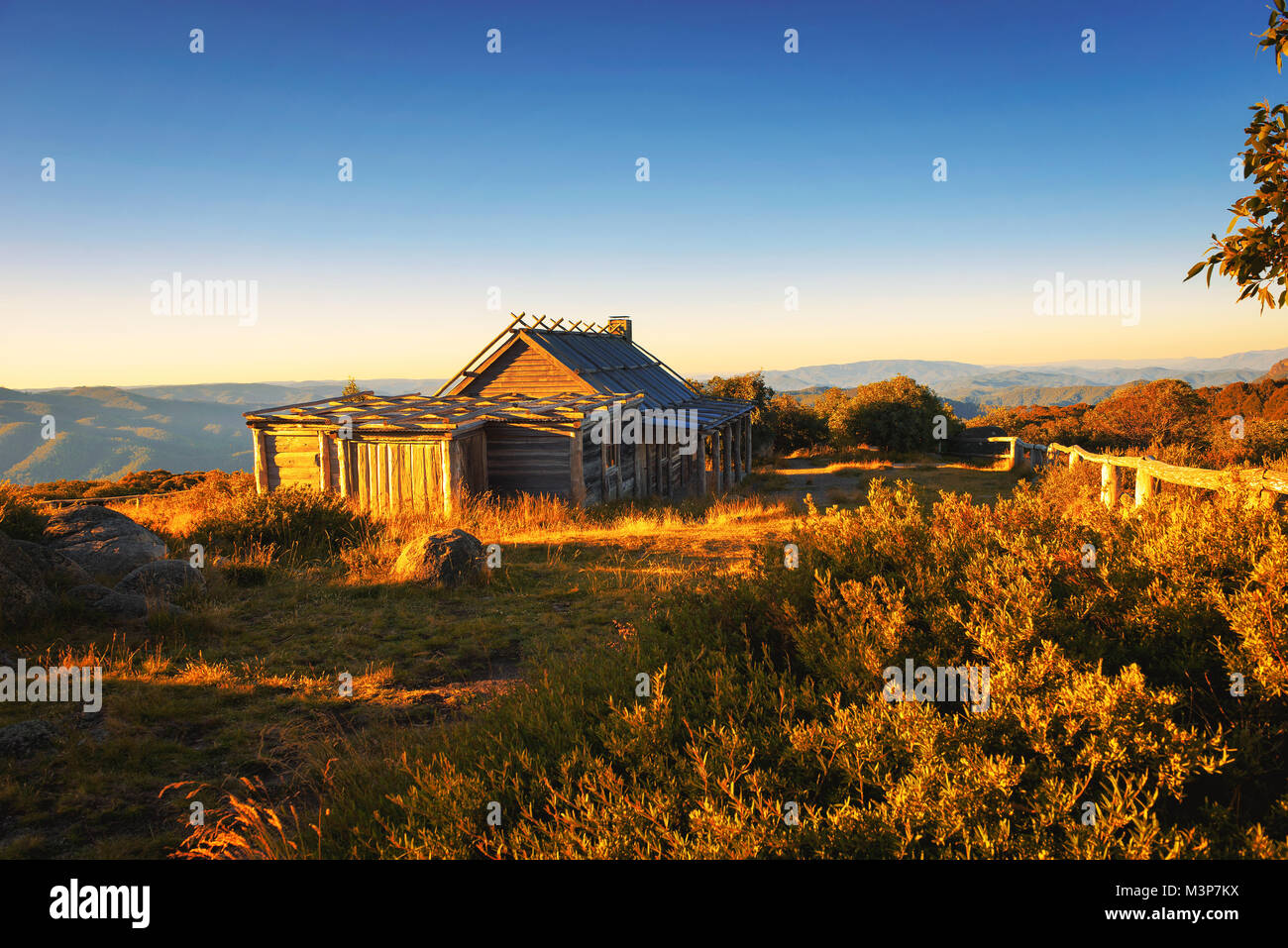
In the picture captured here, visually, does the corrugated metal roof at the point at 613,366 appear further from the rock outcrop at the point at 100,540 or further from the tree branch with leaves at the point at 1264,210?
the tree branch with leaves at the point at 1264,210

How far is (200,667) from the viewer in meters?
6.26

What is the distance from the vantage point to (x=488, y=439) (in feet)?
57.2

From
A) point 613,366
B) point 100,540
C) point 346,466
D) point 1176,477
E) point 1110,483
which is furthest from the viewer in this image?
point 613,366

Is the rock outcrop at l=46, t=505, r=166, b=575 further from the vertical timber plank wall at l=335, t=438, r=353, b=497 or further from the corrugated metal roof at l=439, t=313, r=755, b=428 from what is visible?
the corrugated metal roof at l=439, t=313, r=755, b=428

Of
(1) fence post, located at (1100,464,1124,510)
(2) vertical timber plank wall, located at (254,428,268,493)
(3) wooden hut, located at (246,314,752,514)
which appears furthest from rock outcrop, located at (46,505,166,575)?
(1) fence post, located at (1100,464,1124,510)

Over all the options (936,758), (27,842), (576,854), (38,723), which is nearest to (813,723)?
(936,758)

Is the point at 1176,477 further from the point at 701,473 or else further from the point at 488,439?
the point at 701,473

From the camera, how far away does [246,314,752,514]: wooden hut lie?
15.6 m

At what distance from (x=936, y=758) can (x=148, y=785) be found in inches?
196

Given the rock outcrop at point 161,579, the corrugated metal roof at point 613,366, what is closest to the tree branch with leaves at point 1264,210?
the rock outcrop at point 161,579

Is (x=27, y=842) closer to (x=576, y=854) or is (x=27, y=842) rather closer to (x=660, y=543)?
(x=576, y=854)

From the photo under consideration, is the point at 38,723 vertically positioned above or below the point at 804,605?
below

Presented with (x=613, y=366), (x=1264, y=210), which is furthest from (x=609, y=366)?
(x=1264, y=210)

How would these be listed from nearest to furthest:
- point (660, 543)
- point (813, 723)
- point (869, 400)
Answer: point (813, 723)
point (660, 543)
point (869, 400)
